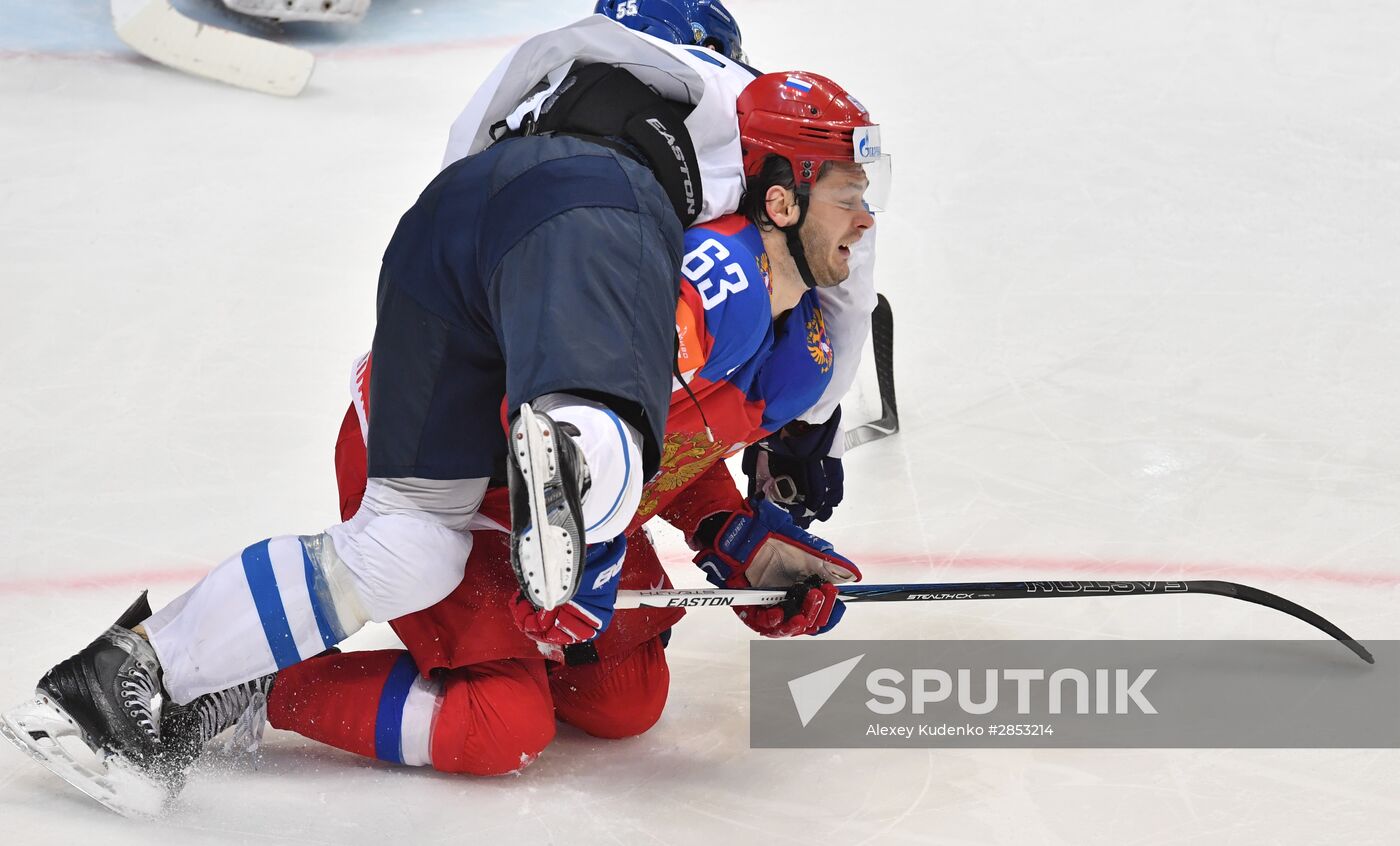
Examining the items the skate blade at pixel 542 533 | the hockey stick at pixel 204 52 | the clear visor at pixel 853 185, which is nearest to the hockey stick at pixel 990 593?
the clear visor at pixel 853 185

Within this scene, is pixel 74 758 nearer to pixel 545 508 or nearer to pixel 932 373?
pixel 545 508

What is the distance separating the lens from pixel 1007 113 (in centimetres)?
433

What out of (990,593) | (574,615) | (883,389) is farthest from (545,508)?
(883,389)

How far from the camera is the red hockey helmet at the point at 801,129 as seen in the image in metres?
2.08

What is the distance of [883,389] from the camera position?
331 cm

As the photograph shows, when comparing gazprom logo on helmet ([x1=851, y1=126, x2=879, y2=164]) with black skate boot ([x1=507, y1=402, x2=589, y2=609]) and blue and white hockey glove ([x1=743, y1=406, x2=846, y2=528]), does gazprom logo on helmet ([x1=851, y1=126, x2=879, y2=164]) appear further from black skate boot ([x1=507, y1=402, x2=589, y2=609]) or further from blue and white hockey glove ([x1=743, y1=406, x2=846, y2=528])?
black skate boot ([x1=507, y1=402, x2=589, y2=609])

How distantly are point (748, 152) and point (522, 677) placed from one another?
31.7 inches

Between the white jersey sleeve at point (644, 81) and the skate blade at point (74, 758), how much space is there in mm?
899

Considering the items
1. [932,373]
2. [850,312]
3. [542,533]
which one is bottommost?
[932,373]

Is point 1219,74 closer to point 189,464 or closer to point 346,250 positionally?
point 346,250

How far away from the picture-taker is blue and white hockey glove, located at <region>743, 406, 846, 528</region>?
256 cm

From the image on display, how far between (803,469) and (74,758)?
124cm

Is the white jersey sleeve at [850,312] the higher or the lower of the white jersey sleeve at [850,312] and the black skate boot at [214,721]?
the higher

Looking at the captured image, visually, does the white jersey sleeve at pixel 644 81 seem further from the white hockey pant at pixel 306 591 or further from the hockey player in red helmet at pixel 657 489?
the white hockey pant at pixel 306 591
